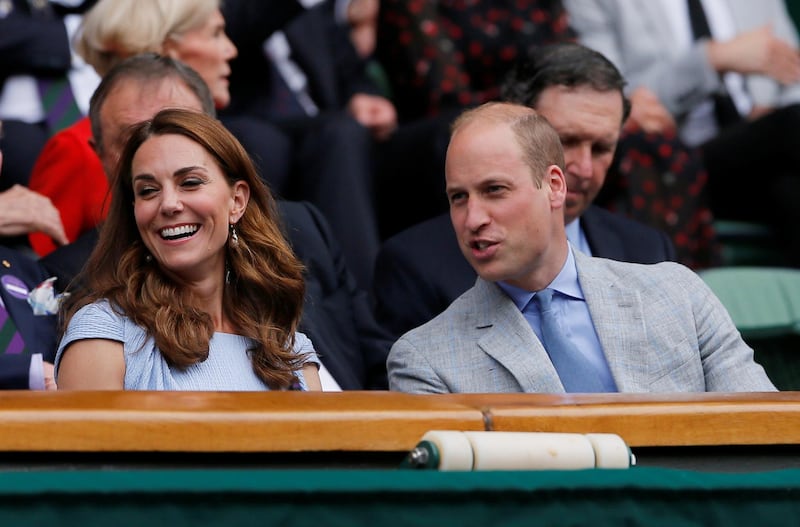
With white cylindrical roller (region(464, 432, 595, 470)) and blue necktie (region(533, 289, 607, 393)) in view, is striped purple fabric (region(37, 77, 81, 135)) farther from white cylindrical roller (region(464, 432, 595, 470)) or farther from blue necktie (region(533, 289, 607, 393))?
white cylindrical roller (region(464, 432, 595, 470))

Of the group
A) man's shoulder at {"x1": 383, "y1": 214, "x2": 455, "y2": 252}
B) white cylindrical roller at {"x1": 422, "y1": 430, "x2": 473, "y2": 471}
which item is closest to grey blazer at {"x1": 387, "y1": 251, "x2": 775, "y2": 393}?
man's shoulder at {"x1": 383, "y1": 214, "x2": 455, "y2": 252}

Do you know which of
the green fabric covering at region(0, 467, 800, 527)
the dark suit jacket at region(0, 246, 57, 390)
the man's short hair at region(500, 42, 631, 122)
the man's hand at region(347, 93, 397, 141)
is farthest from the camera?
the man's hand at region(347, 93, 397, 141)

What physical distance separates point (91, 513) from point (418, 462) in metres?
0.34

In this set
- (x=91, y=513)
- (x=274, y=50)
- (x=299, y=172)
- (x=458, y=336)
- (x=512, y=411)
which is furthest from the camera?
(x=274, y=50)

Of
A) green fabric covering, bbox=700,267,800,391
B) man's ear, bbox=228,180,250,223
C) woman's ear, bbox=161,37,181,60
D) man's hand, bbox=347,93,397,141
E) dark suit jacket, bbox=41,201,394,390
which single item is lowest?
green fabric covering, bbox=700,267,800,391

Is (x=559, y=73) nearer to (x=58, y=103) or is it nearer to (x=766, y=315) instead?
(x=766, y=315)

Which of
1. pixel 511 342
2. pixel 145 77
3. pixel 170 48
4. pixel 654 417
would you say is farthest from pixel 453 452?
pixel 170 48

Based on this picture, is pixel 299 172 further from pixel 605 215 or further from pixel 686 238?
pixel 686 238

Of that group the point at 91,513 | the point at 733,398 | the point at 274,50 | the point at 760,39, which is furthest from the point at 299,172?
the point at 91,513

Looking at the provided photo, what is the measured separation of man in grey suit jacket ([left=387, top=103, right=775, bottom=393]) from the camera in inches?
84.3

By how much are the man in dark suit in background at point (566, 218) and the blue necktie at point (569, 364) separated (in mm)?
515

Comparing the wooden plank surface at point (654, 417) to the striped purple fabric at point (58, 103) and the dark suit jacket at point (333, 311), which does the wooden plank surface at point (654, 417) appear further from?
the striped purple fabric at point (58, 103)

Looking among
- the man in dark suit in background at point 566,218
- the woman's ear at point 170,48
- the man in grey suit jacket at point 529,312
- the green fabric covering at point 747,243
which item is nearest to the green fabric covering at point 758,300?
the man in dark suit in background at point 566,218

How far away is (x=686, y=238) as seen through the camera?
369 centimetres
